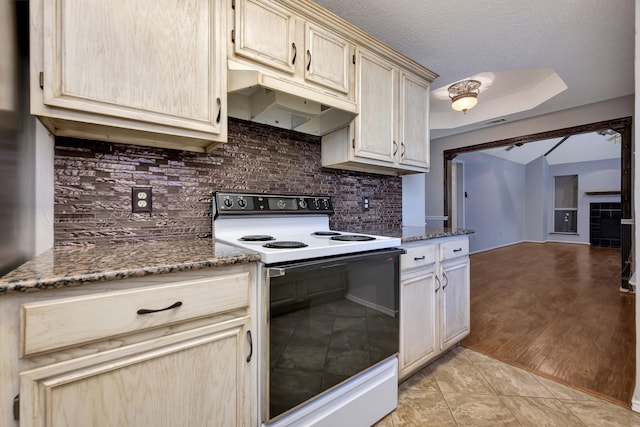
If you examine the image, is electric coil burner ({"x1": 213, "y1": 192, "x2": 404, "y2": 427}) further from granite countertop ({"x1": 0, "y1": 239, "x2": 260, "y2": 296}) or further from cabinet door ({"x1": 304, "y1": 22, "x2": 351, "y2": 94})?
cabinet door ({"x1": 304, "y1": 22, "x2": 351, "y2": 94})

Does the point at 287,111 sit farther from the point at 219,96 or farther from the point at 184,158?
the point at 184,158

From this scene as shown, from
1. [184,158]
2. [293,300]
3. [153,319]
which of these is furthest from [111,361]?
[184,158]

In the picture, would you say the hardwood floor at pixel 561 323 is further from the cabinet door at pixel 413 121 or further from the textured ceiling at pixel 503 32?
the textured ceiling at pixel 503 32

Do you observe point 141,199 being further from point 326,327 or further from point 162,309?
point 326,327

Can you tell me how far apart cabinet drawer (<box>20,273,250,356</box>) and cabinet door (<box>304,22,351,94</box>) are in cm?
120

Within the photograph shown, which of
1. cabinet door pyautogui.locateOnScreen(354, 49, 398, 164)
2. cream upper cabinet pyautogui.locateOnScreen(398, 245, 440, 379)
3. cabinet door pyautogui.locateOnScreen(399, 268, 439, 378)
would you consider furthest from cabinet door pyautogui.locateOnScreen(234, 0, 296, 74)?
cabinet door pyautogui.locateOnScreen(399, 268, 439, 378)

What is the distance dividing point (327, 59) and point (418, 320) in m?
1.63

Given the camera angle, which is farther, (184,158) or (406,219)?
(406,219)

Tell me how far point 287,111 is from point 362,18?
783 millimetres

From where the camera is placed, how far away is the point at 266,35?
1.40m

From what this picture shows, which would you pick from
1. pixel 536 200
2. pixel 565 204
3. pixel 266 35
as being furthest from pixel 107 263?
pixel 565 204

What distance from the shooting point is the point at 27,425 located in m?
0.69

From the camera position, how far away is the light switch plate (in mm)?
1342

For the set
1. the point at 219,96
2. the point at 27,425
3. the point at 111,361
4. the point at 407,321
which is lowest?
the point at 407,321
